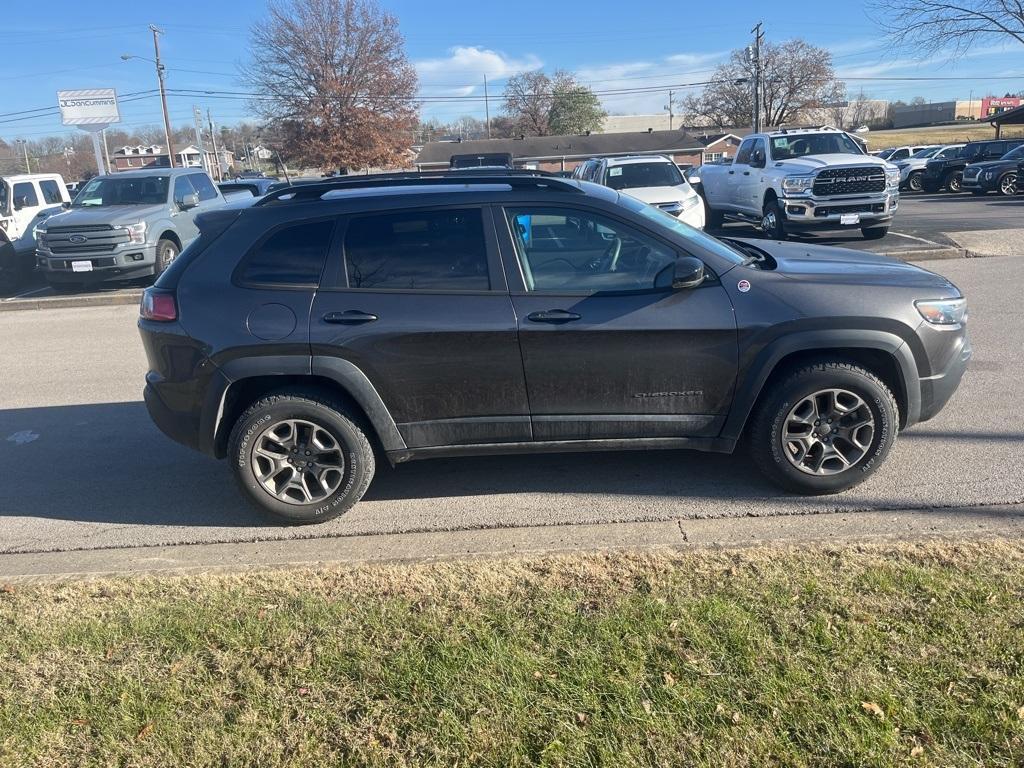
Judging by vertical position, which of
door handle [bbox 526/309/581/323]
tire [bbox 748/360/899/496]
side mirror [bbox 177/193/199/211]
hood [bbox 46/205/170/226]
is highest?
side mirror [bbox 177/193/199/211]

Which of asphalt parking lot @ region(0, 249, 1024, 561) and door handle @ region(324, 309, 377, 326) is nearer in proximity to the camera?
door handle @ region(324, 309, 377, 326)

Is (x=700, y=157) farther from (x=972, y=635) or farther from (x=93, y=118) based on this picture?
(x=972, y=635)

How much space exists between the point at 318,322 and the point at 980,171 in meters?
27.9

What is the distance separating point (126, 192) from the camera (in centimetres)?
1465

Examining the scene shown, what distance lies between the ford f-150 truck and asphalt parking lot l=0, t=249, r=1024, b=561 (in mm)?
7672

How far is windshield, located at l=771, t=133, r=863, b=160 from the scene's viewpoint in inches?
609

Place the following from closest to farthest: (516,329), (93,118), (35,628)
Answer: (35,628), (516,329), (93,118)

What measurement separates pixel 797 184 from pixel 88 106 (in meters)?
34.0

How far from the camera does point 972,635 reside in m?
2.96

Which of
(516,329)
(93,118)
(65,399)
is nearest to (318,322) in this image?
(516,329)

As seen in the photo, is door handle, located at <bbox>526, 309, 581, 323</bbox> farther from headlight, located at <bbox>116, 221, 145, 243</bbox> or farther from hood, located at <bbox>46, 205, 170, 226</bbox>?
hood, located at <bbox>46, 205, 170, 226</bbox>

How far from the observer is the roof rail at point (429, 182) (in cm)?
458

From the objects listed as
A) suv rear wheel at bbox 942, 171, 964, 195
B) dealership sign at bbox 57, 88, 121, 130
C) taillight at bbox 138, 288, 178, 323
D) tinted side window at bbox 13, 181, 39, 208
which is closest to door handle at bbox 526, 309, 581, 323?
taillight at bbox 138, 288, 178, 323

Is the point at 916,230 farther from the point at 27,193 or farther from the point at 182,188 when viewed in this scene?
the point at 27,193
